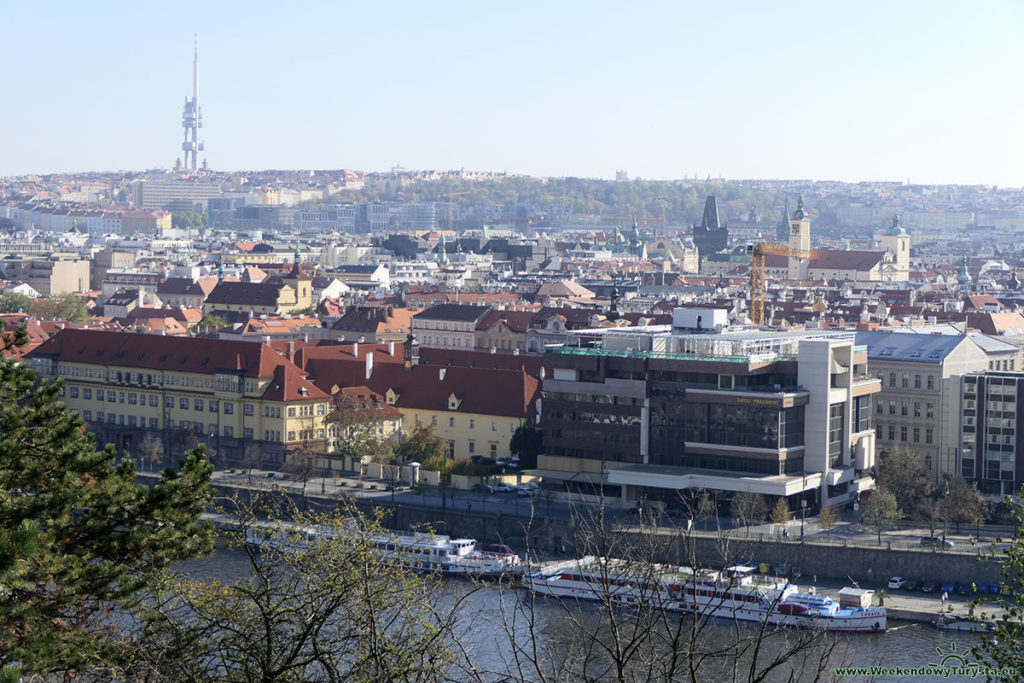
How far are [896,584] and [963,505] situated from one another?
9.80 feet

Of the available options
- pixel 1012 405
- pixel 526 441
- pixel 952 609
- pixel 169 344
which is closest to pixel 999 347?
pixel 1012 405

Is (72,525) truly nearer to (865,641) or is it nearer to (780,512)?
(865,641)

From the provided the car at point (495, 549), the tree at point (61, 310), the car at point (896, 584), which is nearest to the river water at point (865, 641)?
the car at point (495, 549)

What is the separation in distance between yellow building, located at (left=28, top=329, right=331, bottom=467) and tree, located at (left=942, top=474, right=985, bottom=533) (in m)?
12.7

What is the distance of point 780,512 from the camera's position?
29922 millimetres

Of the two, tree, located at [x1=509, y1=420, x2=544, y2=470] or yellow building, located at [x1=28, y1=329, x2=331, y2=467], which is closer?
tree, located at [x1=509, y1=420, x2=544, y2=470]

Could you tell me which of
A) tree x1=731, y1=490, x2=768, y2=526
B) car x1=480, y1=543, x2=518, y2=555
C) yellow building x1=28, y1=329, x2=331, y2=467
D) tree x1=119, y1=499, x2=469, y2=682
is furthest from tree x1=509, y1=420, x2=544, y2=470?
tree x1=119, y1=499, x2=469, y2=682

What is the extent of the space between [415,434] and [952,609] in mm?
13125

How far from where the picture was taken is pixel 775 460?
3084 centimetres

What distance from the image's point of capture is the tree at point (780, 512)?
29.9m

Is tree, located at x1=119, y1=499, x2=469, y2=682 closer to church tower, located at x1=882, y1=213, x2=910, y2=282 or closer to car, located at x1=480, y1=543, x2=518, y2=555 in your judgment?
car, located at x1=480, y1=543, x2=518, y2=555

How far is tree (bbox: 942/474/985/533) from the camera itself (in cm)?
3019

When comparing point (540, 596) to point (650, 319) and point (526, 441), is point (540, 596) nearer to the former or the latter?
point (526, 441)

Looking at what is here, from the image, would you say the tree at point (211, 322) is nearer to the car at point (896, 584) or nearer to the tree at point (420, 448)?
the tree at point (420, 448)
